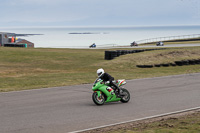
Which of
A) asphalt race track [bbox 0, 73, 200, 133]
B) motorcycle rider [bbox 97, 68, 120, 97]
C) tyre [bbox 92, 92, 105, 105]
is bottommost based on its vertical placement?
asphalt race track [bbox 0, 73, 200, 133]

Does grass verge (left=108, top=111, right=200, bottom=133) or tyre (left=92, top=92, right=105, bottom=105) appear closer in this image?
grass verge (left=108, top=111, right=200, bottom=133)

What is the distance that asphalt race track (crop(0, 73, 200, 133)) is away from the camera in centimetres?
925

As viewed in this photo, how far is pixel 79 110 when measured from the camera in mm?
11266

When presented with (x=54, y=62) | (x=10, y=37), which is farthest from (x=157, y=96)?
(x=10, y=37)

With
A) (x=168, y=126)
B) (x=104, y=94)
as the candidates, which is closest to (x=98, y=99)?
(x=104, y=94)

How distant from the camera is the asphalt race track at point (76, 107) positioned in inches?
364

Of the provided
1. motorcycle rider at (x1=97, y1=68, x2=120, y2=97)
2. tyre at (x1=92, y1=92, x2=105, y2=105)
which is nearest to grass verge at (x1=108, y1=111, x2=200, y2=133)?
tyre at (x1=92, y1=92, x2=105, y2=105)

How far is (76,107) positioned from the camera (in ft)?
38.8

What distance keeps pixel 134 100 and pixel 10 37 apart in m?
62.5

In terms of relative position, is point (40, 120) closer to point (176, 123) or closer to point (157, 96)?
point (176, 123)

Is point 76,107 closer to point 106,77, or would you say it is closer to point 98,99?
point 98,99

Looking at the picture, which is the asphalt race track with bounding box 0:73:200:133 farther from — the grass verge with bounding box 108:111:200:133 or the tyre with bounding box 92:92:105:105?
the grass verge with bounding box 108:111:200:133

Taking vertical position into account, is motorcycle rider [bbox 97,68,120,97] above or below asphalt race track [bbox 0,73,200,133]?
above

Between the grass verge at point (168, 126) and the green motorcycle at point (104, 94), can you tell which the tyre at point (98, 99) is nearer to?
the green motorcycle at point (104, 94)
